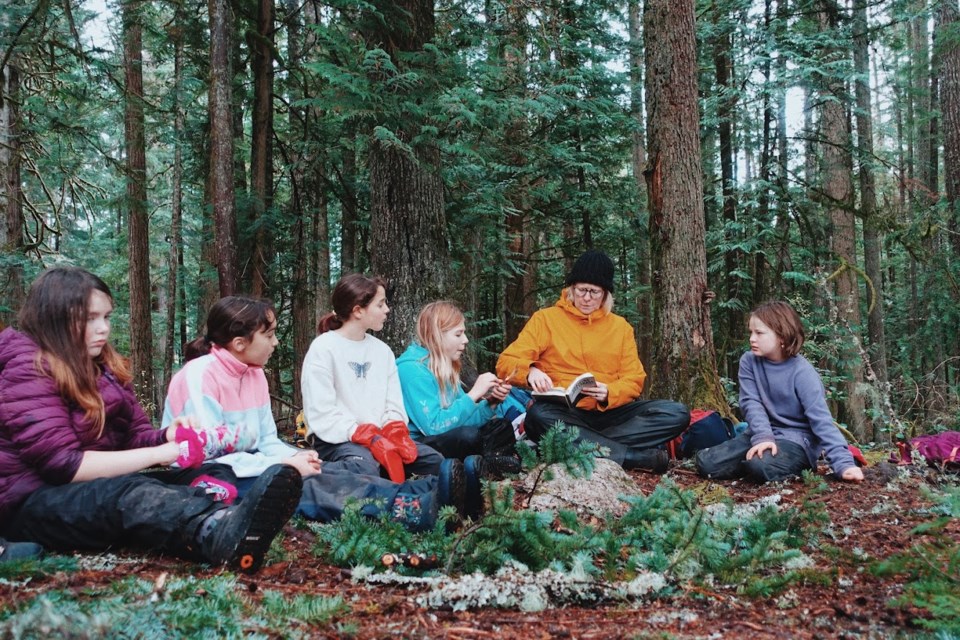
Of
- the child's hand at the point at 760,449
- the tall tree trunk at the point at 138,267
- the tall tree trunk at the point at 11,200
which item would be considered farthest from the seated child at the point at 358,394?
the tall tree trunk at the point at 138,267

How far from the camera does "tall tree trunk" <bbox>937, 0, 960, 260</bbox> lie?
10789 mm

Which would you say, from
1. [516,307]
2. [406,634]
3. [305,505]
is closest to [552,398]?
[305,505]

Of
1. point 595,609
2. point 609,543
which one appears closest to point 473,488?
point 609,543

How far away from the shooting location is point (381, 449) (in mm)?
4203

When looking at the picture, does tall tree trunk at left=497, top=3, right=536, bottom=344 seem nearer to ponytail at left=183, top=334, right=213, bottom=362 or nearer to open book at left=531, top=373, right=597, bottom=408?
open book at left=531, top=373, right=597, bottom=408

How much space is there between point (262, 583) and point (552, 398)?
2.97 meters

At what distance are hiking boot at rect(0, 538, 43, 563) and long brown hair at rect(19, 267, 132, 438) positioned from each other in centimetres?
55

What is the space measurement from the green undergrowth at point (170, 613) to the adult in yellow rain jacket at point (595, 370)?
10.7 ft

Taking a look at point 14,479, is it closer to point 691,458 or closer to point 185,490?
point 185,490

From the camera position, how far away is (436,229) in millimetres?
6629

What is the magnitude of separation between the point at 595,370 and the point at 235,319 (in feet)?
10.1

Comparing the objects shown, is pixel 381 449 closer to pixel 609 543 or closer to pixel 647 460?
pixel 609 543

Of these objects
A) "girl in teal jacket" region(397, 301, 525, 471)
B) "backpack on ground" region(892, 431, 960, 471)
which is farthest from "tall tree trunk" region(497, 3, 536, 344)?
"backpack on ground" region(892, 431, 960, 471)

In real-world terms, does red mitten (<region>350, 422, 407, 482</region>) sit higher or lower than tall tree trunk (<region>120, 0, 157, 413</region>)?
lower
